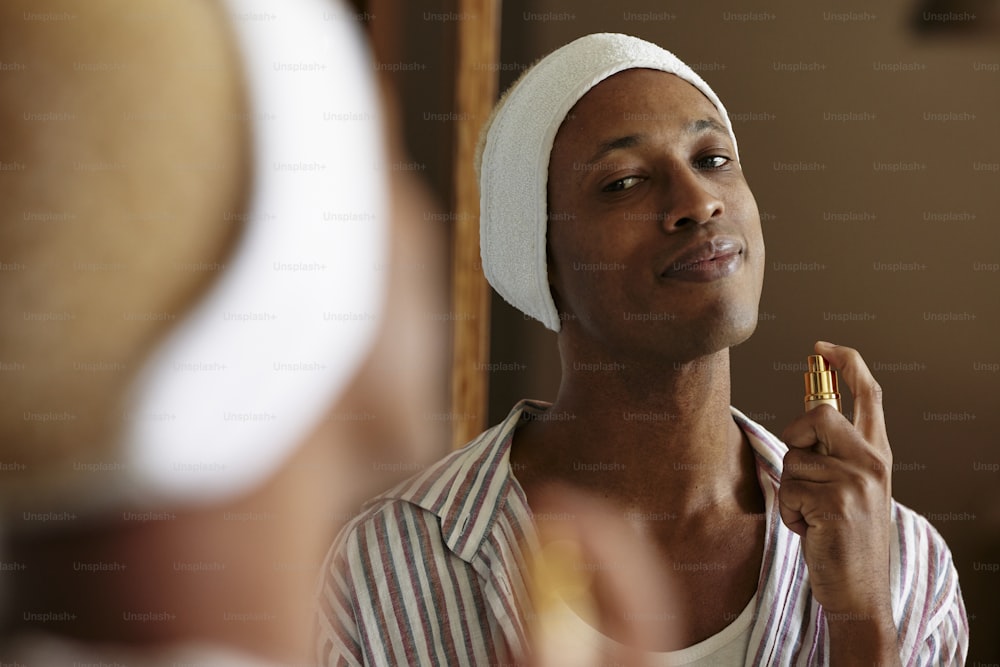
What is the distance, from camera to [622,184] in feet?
2.75

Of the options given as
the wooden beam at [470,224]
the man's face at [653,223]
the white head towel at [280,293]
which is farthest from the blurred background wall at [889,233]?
the man's face at [653,223]

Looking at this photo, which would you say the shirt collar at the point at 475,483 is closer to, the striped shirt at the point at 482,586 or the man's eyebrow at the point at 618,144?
the striped shirt at the point at 482,586

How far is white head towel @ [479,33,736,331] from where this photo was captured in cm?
87

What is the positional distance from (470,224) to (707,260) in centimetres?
39

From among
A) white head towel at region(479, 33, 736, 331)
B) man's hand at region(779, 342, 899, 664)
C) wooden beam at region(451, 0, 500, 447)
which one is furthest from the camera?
wooden beam at region(451, 0, 500, 447)

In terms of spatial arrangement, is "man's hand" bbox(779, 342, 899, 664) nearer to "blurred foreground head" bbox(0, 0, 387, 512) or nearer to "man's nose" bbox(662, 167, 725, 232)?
"man's nose" bbox(662, 167, 725, 232)

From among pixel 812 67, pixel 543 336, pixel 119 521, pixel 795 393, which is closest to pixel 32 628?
pixel 119 521

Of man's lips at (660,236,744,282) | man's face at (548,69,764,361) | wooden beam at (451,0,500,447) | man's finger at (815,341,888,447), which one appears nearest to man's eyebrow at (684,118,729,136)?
man's face at (548,69,764,361)

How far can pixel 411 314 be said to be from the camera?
3.62ft

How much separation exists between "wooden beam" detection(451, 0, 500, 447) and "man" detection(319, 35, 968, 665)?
179 mm

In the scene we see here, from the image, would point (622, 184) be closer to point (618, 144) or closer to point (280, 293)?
point (618, 144)

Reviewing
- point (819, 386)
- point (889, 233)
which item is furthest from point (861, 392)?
point (889, 233)

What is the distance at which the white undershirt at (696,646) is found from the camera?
2.70ft

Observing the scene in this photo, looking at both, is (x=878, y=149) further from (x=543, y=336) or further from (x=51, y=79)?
(x=51, y=79)
